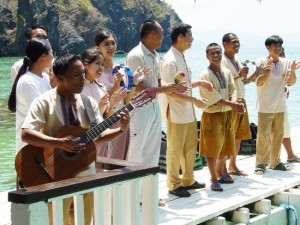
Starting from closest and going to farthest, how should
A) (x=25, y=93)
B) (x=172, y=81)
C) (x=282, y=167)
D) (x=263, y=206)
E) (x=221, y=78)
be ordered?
(x=25, y=93) → (x=172, y=81) → (x=263, y=206) → (x=221, y=78) → (x=282, y=167)

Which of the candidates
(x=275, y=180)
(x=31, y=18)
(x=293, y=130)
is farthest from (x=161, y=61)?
(x=31, y=18)

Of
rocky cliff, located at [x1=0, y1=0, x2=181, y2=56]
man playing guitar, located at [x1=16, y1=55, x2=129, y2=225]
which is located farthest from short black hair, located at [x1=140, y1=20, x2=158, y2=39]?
rocky cliff, located at [x1=0, y1=0, x2=181, y2=56]

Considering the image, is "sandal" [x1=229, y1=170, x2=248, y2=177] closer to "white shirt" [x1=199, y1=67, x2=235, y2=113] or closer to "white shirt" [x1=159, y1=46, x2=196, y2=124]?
"white shirt" [x1=199, y1=67, x2=235, y2=113]

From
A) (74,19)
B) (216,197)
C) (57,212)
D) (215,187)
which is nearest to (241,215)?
(216,197)

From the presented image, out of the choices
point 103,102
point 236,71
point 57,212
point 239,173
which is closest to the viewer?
point 57,212

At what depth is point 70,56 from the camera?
398 cm

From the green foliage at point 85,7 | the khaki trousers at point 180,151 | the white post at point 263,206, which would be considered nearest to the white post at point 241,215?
the white post at point 263,206

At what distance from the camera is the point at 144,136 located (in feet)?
18.2

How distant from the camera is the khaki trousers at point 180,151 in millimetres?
6031

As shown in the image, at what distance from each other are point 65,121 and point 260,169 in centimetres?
384

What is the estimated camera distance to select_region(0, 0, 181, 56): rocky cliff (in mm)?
81375

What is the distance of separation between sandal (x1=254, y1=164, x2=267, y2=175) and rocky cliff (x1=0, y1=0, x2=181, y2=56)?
66966 mm

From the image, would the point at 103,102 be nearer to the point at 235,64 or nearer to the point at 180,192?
the point at 180,192

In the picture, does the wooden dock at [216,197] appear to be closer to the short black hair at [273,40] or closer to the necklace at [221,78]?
the necklace at [221,78]
